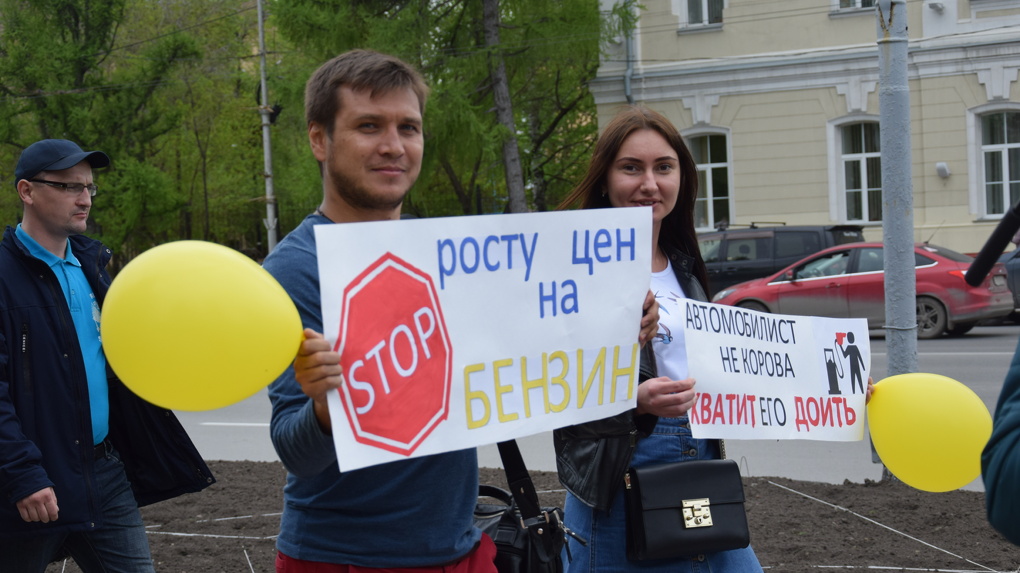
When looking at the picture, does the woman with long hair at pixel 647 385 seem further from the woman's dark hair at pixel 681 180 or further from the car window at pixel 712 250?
the car window at pixel 712 250

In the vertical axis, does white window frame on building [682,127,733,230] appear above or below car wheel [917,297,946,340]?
above

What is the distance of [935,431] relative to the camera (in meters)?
3.16

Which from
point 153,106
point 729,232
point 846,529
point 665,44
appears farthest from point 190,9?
point 846,529

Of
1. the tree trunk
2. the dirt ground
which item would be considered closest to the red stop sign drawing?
the dirt ground

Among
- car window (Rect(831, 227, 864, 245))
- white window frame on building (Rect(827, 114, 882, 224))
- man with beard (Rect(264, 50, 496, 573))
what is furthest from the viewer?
white window frame on building (Rect(827, 114, 882, 224))

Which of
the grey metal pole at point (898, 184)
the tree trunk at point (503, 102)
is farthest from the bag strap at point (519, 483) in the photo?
the tree trunk at point (503, 102)

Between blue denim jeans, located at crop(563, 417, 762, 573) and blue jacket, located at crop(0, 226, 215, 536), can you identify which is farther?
blue jacket, located at crop(0, 226, 215, 536)

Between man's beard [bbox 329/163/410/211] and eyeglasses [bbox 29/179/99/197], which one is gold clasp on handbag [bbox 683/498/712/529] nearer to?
man's beard [bbox 329/163/410/211]

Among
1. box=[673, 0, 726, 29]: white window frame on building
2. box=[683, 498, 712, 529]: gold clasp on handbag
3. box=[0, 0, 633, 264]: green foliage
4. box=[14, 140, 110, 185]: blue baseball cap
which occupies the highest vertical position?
box=[673, 0, 726, 29]: white window frame on building

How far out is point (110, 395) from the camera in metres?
3.64

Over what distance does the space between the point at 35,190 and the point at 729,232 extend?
1620cm

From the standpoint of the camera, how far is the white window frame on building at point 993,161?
74.8ft

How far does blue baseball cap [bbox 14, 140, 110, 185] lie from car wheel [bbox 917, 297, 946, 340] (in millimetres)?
14012

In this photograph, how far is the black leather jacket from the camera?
A: 2.78 metres
